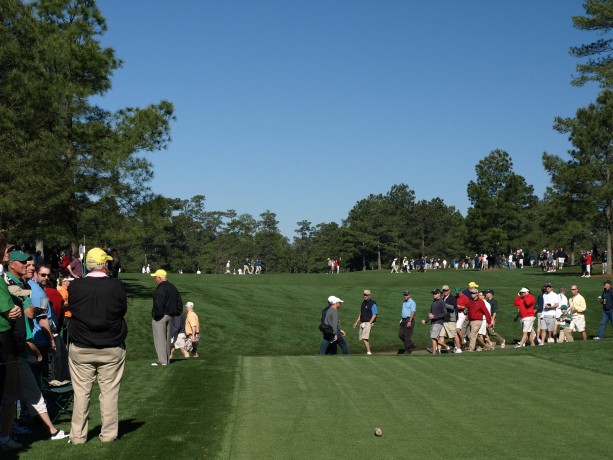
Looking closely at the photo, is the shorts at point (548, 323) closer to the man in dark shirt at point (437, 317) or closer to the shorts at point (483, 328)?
the shorts at point (483, 328)

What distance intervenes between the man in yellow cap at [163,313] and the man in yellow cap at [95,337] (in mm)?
7483

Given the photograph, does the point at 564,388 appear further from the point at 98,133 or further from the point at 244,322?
the point at 98,133

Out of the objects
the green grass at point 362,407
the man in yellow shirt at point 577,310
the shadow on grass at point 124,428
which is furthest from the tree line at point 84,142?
the shadow on grass at point 124,428

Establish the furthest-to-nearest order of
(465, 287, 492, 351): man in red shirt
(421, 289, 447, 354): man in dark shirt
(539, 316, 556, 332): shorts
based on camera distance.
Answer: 1. (539, 316, 556, 332): shorts
2. (465, 287, 492, 351): man in red shirt
3. (421, 289, 447, 354): man in dark shirt

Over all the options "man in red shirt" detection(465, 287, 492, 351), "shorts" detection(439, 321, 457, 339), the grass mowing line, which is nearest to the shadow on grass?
the grass mowing line

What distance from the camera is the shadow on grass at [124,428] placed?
893 centimetres

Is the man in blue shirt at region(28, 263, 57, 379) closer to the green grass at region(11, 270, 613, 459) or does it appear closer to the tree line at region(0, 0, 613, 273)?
the green grass at region(11, 270, 613, 459)

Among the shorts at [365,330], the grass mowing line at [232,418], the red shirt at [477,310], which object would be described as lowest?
the grass mowing line at [232,418]

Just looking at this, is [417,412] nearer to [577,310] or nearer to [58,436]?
[58,436]

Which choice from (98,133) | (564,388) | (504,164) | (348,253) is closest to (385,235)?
(348,253)

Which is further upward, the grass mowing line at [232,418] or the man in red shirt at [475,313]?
the man in red shirt at [475,313]

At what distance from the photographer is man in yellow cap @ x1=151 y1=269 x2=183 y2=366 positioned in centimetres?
1596

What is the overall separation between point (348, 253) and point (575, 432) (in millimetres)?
117353

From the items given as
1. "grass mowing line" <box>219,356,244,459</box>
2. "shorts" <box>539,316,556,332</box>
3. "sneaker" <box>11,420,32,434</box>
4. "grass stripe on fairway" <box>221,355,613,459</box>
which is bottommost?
"sneaker" <box>11,420,32,434</box>
